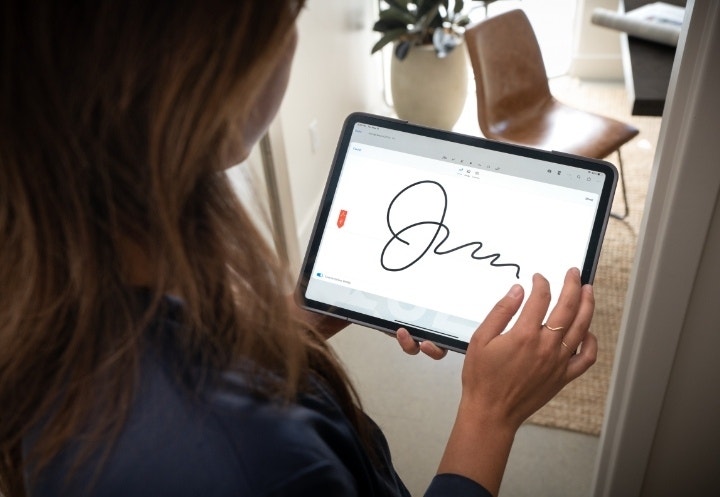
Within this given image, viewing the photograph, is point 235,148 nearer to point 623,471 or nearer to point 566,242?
point 566,242

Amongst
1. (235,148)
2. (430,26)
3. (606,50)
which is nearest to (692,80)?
(235,148)

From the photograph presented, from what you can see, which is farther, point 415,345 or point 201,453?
point 415,345

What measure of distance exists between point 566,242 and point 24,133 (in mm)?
605

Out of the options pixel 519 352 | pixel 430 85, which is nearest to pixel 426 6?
pixel 430 85

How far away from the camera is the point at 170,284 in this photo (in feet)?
1.63

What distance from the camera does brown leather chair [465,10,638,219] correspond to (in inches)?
81.8

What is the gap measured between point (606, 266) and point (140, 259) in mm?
1936

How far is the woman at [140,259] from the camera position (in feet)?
1.40

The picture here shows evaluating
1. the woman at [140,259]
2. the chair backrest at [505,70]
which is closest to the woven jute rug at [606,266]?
the chair backrest at [505,70]

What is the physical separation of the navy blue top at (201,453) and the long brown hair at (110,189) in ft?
0.05

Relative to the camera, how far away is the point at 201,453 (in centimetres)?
46

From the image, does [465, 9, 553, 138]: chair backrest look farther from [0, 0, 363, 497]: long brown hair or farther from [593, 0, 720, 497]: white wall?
[0, 0, 363, 497]: long brown hair
